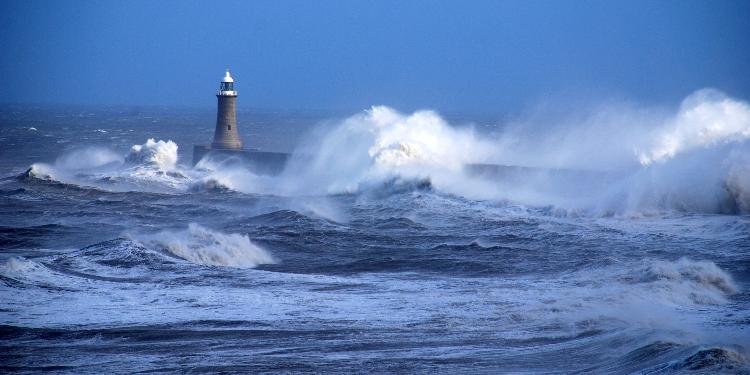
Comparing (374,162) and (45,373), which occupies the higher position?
(374,162)

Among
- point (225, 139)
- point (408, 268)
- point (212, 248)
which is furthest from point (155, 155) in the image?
point (408, 268)

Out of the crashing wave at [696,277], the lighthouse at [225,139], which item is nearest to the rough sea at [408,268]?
the crashing wave at [696,277]

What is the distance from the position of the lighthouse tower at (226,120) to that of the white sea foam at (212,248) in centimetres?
1816

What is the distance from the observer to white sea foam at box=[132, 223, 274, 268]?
12258 millimetres

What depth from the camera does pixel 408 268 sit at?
37.8 feet

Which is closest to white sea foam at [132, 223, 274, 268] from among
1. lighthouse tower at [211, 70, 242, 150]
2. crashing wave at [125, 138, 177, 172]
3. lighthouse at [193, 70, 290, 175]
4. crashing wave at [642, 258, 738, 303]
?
crashing wave at [642, 258, 738, 303]

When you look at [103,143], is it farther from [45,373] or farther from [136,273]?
[45,373]

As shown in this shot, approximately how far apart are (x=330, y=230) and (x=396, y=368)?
8.35 meters

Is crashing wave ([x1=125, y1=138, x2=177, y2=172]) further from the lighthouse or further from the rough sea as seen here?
the rough sea

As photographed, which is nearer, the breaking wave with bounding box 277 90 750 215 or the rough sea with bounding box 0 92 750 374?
the rough sea with bounding box 0 92 750 374

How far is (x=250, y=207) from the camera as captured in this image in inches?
787

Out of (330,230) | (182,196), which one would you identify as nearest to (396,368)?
(330,230)

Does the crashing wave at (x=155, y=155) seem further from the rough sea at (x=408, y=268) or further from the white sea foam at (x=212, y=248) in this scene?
the white sea foam at (x=212, y=248)

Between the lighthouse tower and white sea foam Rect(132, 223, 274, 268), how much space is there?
18.2 meters
